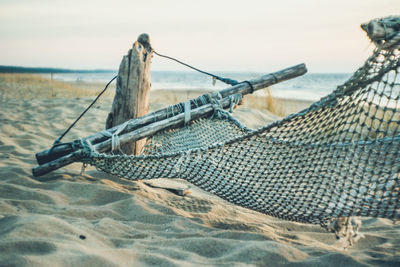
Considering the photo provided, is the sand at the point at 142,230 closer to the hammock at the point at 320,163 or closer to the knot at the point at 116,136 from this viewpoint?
the hammock at the point at 320,163

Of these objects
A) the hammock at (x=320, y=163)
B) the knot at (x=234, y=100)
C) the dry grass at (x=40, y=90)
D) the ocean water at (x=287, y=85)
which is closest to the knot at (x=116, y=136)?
the hammock at (x=320, y=163)

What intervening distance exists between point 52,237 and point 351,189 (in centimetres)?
145

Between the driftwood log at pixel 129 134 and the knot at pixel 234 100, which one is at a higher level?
the knot at pixel 234 100

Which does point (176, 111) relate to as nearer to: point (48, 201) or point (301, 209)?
point (48, 201)

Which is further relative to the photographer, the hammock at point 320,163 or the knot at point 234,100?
the knot at point 234,100

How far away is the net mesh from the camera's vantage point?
1566 millimetres

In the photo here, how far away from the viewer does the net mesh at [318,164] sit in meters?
1.57

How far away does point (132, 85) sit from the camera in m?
2.69

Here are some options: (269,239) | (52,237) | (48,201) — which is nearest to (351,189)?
(269,239)

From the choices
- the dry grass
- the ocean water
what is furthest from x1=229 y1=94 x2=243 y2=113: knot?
the dry grass

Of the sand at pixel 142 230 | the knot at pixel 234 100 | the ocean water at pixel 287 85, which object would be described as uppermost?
the ocean water at pixel 287 85

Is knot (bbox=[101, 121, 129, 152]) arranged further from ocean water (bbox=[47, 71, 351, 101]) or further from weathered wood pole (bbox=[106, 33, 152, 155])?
ocean water (bbox=[47, 71, 351, 101])

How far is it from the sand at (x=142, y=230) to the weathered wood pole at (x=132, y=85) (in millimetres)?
517

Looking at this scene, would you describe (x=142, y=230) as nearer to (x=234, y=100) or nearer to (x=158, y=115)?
(x=158, y=115)
